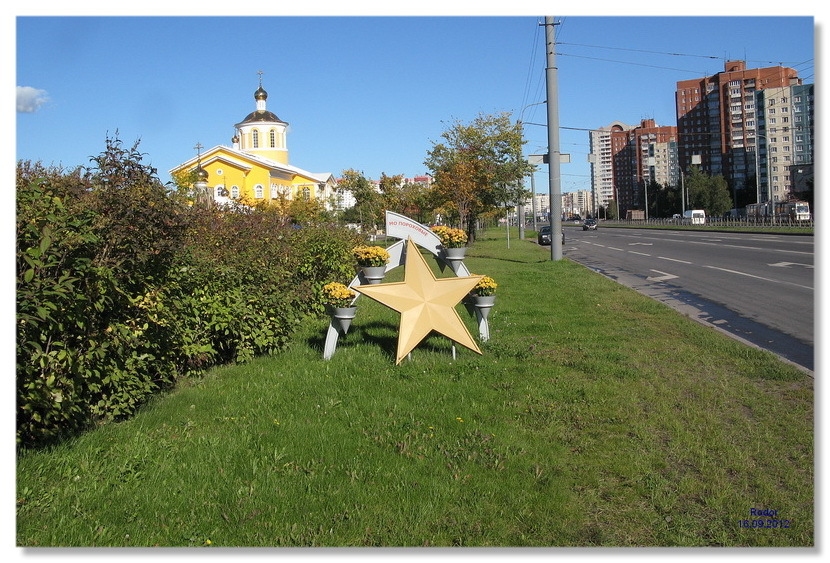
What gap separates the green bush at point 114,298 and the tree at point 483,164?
22.2 m

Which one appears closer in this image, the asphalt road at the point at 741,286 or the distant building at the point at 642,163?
the asphalt road at the point at 741,286

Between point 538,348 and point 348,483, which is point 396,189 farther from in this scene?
point 348,483

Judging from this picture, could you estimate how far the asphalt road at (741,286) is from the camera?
9641 millimetres

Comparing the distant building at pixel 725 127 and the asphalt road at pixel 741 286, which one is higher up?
the distant building at pixel 725 127

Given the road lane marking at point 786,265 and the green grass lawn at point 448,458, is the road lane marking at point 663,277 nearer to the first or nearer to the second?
the road lane marking at point 786,265

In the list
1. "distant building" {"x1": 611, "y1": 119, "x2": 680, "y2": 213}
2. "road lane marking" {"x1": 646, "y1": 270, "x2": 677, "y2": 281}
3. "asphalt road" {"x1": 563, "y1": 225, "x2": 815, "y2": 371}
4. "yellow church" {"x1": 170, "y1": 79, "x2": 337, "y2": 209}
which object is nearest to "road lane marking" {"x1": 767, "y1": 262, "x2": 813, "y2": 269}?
"asphalt road" {"x1": 563, "y1": 225, "x2": 815, "y2": 371}

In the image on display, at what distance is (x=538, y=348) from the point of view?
8305 millimetres

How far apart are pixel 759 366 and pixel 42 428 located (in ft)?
20.0

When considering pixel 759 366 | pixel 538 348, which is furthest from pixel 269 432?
pixel 759 366

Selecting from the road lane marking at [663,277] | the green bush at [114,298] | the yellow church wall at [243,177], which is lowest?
the road lane marking at [663,277]

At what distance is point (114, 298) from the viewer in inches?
209

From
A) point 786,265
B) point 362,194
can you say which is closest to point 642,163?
point 362,194

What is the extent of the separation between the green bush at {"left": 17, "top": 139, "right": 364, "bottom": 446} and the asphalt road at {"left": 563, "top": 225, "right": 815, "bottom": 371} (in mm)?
5824

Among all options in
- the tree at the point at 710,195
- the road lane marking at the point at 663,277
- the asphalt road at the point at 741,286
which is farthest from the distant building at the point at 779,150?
the road lane marking at the point at 663,277
